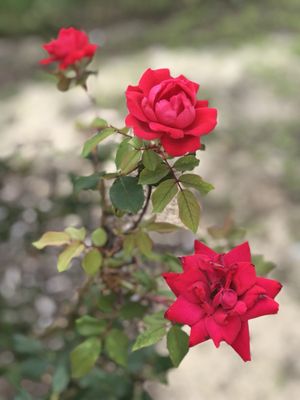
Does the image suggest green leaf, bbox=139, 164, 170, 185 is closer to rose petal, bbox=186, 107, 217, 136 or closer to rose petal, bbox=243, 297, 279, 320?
rose petal, bbox=186, 107, 217, 136

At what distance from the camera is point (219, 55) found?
322 cm

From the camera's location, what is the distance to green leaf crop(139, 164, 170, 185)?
84 centimetres

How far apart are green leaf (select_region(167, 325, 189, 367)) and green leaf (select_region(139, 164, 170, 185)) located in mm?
237

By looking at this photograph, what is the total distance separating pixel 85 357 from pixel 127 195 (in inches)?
15.9

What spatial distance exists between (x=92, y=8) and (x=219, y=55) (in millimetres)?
940

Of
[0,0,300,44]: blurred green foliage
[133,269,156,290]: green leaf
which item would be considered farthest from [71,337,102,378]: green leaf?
[0,0,300,44]: blurred green foliage

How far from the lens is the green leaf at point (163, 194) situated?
2.77 ft

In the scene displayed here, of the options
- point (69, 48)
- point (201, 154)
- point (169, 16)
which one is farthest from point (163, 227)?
point (169, 16)

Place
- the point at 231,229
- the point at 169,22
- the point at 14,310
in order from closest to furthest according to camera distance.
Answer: the point at 231,229, the point at 14,310, the point at 169,22

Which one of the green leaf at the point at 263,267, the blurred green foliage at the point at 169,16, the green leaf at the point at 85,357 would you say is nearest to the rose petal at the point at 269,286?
A: the green leaf at the point at 263,267

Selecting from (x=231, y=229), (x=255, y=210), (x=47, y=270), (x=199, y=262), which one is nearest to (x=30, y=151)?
(x=47, y=270)

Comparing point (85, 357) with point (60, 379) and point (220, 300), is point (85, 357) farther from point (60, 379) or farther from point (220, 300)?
point (220, 300)

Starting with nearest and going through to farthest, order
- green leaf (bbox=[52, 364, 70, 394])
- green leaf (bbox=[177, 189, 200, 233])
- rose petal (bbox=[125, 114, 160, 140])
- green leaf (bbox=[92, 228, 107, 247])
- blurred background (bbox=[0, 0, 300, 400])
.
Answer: rose petal (bbox=[125, 114, 160, 140])
green leaf (bbox=[177, 189, 200, 233])
green leaf (bbox=[92, 228, 107, 247])
green leaf (bbox=[52, 364, 70, 394])
blurred background (bbox=[0, 0, 300, 400])

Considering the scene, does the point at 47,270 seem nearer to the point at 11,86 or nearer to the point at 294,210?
the point at 294,210
